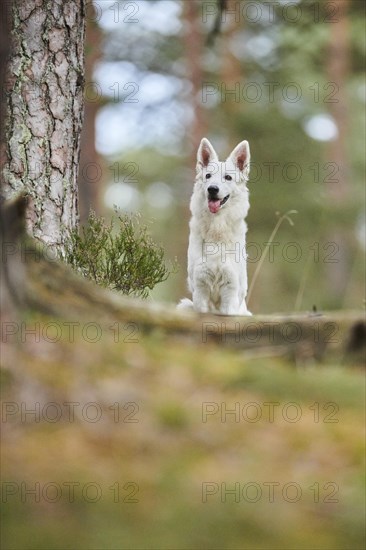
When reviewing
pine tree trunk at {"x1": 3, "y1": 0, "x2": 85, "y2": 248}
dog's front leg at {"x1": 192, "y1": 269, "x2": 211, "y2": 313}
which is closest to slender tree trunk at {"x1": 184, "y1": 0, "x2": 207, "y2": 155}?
dog's front leg at {"x1": 192, "y1": 269, "x2": 211, "y2": 313}

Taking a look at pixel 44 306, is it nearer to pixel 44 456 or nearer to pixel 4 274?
pixel 4 274

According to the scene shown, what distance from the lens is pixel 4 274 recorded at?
3.52m

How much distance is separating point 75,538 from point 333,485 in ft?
3.50

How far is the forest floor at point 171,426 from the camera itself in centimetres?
270

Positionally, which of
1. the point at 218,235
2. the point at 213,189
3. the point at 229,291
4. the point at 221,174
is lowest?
the point at 229,291

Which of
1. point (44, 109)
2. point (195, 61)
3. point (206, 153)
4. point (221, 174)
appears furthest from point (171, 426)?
point (195, 61)

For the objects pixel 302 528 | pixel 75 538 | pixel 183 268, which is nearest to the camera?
pixel 75 538

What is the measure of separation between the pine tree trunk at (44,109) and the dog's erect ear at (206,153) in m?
1.24

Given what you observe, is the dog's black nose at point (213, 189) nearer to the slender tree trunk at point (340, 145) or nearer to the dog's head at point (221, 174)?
the dog's head at point (221, 174)

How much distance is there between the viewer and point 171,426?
3154 mm

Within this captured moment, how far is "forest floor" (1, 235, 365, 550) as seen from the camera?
2695 millimetres

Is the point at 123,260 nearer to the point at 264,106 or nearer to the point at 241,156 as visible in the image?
the point at 241,156

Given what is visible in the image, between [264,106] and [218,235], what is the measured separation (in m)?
12.3

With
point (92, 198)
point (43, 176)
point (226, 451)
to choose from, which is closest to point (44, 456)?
point (226, 451)
